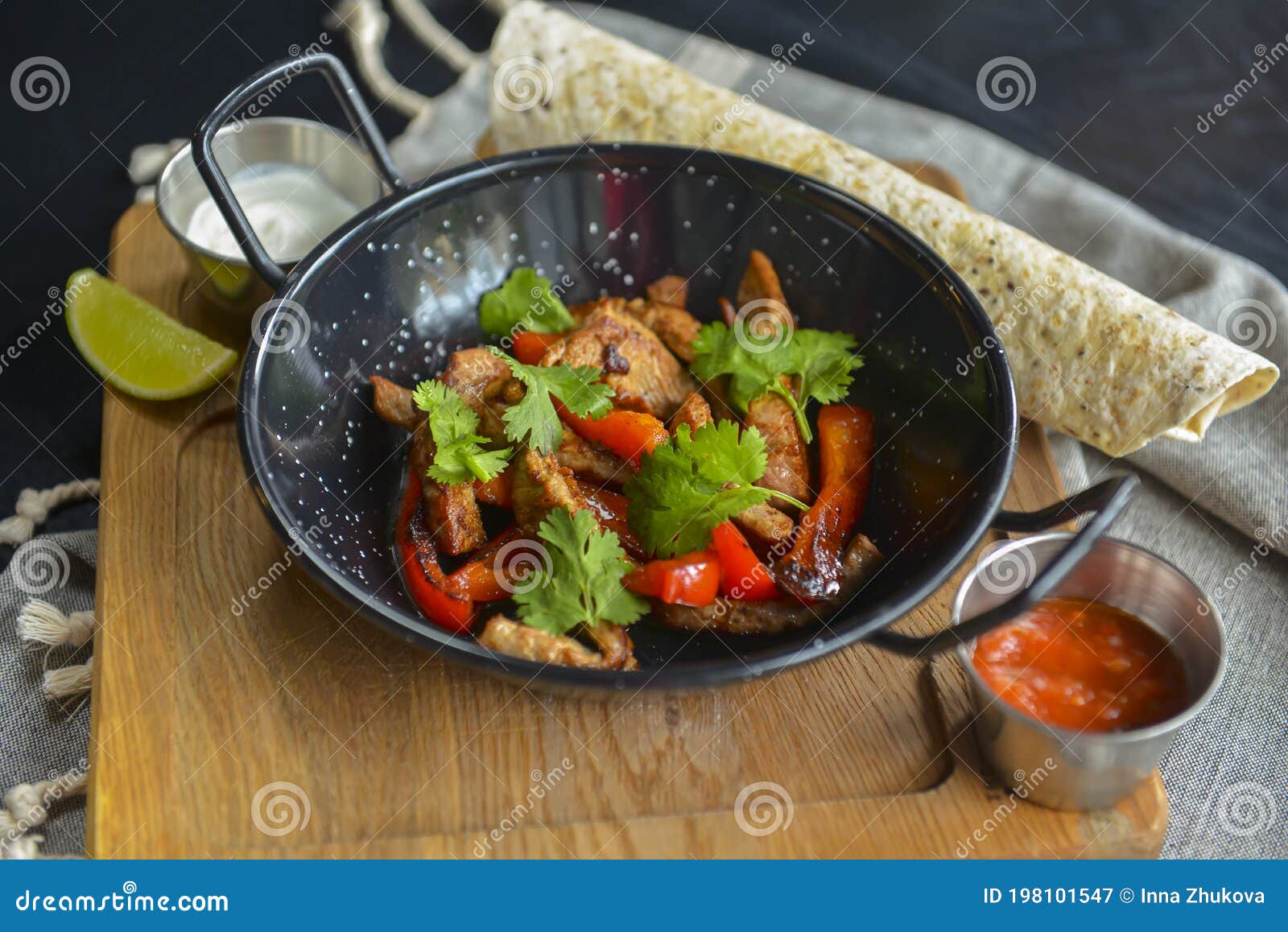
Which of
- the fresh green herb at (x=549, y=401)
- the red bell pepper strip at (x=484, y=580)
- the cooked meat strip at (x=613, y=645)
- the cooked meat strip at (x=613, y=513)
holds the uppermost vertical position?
the fresh green herb at (x=549, y=401)

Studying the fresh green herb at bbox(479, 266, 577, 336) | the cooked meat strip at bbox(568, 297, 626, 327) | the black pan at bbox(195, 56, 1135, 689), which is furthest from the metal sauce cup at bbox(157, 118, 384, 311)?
the cooked meat strip at bbox(568, 297, 626, 327)

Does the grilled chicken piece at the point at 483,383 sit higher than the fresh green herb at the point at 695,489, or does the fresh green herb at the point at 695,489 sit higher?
the fresh green herb at the point at 695,489

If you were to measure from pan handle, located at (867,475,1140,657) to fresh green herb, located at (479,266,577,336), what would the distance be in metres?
1.16

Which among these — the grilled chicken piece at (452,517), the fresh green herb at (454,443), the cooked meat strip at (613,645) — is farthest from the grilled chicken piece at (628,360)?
the cooked meat strip at (613,645)

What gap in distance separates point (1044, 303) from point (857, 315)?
46cm

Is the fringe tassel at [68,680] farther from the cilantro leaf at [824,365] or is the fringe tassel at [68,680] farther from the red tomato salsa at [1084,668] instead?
the red tomato salsa at [1084,668]

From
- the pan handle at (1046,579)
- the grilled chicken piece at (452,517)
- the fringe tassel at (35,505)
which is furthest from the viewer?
the fringe tassel at (35,505)

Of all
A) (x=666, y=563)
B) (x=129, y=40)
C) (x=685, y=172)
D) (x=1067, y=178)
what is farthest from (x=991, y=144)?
(x=129, y=40)

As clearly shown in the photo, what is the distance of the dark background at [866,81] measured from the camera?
11.7ft

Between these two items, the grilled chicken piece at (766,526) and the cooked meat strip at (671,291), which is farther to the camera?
the cooked meat strip at (671,291)

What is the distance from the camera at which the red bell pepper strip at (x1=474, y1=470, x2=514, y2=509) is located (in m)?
2.42

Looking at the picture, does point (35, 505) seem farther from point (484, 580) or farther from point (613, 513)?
point (613, 513)

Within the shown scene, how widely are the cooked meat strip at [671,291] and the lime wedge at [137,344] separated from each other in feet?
3.34

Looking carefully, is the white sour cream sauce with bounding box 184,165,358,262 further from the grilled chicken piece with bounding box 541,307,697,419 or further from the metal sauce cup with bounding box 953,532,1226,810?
the metal sauce cup with bounding box 953,532,1226,810
